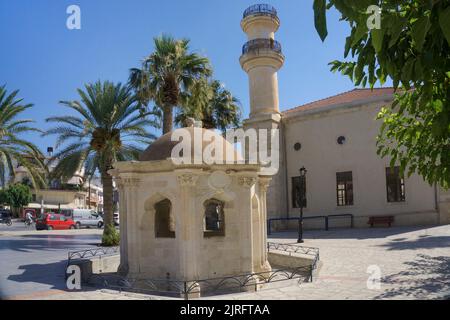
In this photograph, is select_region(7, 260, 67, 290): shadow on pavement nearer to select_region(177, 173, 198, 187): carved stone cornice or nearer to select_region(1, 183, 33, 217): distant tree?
select_region(177, 173, 198, 187): carved stone cornice

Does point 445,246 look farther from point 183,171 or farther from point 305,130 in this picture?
point 305,130

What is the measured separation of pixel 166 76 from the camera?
63.4ft

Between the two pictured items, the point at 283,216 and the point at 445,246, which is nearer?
the point at 445,246

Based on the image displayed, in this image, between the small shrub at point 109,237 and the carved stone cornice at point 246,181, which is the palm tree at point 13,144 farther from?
the carved stone cornice at point 246,181

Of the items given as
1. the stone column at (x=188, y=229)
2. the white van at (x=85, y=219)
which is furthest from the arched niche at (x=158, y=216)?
the white van at (x=85, y=219)

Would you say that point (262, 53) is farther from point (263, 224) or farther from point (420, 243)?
point (263, 224)

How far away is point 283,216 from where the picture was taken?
25594 millimetres

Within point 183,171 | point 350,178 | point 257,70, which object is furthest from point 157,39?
point 350,178

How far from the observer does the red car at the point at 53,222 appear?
111 ft

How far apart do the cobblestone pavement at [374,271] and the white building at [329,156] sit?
3737 mm

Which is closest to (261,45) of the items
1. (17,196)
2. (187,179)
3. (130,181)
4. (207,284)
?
(130,181)

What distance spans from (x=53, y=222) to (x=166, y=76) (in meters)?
22.1
